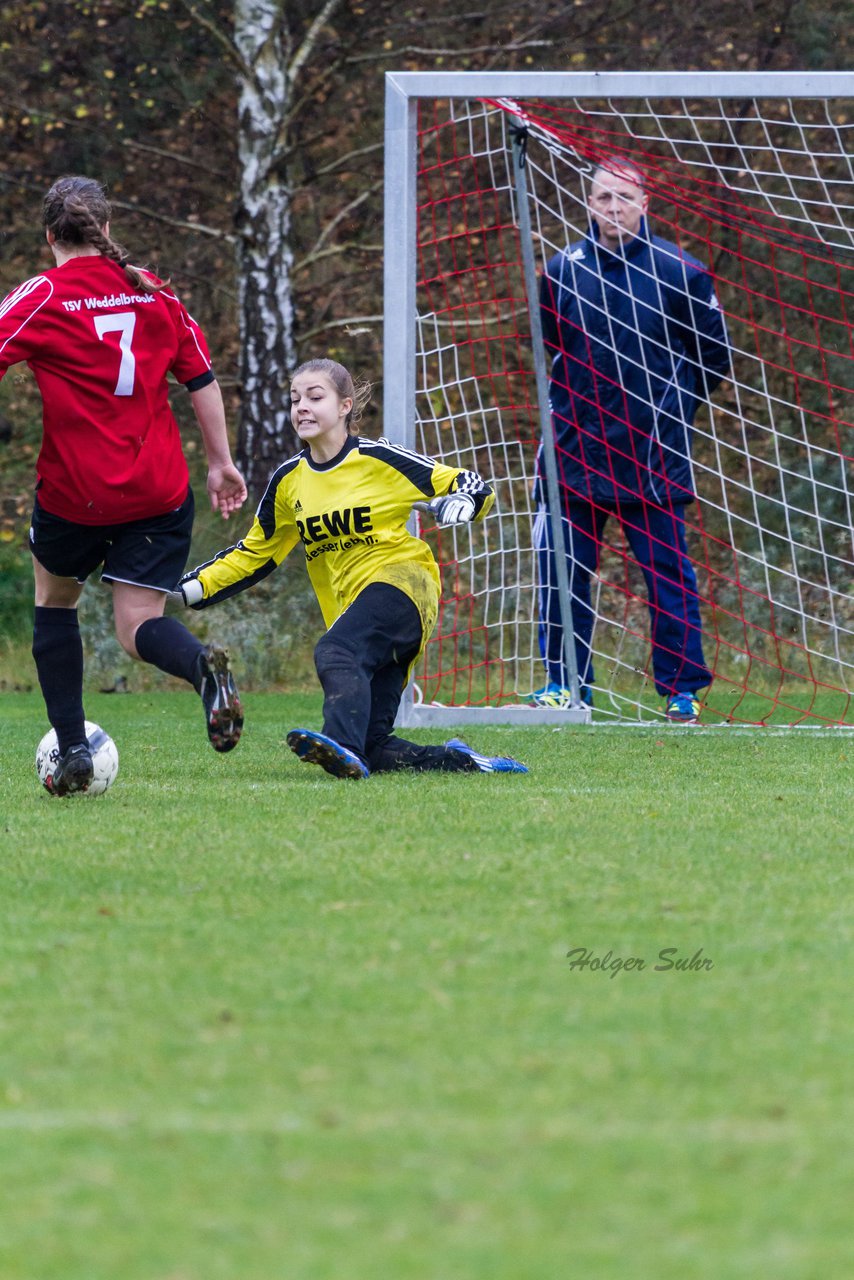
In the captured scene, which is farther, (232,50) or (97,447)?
(232,50)

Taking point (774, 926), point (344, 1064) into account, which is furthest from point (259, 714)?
point (344, 1064)

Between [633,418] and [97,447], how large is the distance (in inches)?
139

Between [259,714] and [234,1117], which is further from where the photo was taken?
[259,714]

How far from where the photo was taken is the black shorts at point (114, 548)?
529 cm

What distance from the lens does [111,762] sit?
17.9 feet

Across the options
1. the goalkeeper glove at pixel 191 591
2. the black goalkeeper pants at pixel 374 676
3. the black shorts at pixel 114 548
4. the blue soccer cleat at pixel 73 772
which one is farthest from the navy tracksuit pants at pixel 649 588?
the blue soccer cleat at pixel 73 772

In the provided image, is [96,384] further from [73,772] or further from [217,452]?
[73,772]

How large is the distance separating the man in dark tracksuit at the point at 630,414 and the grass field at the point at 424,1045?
308 cm

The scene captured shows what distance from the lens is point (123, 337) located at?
5203mm

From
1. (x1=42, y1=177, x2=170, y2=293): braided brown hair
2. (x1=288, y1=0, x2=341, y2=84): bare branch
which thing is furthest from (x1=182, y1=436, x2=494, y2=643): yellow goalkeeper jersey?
(x1=288, y1=0, x2=341, y2=84): bare branch

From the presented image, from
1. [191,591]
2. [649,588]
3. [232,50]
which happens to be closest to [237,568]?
[191,591]

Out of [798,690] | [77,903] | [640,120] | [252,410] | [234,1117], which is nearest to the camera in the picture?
[234,1117]

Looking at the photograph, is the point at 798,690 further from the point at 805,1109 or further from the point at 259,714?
the point at 805,1109

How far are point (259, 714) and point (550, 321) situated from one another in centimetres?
226
